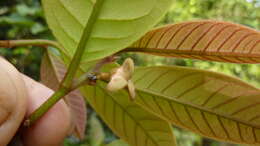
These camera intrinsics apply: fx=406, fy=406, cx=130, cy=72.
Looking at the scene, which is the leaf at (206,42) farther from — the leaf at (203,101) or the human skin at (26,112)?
the human skin at (26,112)

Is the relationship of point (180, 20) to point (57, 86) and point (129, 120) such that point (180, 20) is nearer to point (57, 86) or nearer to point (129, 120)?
point (57, 86)

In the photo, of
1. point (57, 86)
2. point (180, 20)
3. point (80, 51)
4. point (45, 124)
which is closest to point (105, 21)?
point (80, 51)

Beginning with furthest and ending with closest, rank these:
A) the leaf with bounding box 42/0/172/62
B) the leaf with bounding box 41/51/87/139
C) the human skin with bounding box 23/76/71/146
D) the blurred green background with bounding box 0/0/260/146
Result: the blurred green background with bounding box 0/0/260/146
the leaf with bounding box 41/51/87/139
the human skin with bounding box 23/76/71/146
the leaf with bounding box 42/0/172/62

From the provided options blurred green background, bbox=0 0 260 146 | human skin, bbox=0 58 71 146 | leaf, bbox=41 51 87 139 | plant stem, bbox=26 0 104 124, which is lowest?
blurred green background, bbox=0 0 260 146

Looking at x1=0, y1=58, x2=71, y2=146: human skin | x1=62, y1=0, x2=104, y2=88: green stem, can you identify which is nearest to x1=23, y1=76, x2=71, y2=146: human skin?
x1=0, y1=58, x2=71, y2=146: human skin

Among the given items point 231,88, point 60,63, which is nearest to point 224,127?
point 231,88

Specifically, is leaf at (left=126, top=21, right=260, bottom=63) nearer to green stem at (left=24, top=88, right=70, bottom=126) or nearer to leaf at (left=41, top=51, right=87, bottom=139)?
green stem at (left=24, top=88, right=70, bottom=126)

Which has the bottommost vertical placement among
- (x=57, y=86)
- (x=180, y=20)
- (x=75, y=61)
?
(x=180, y=20)
